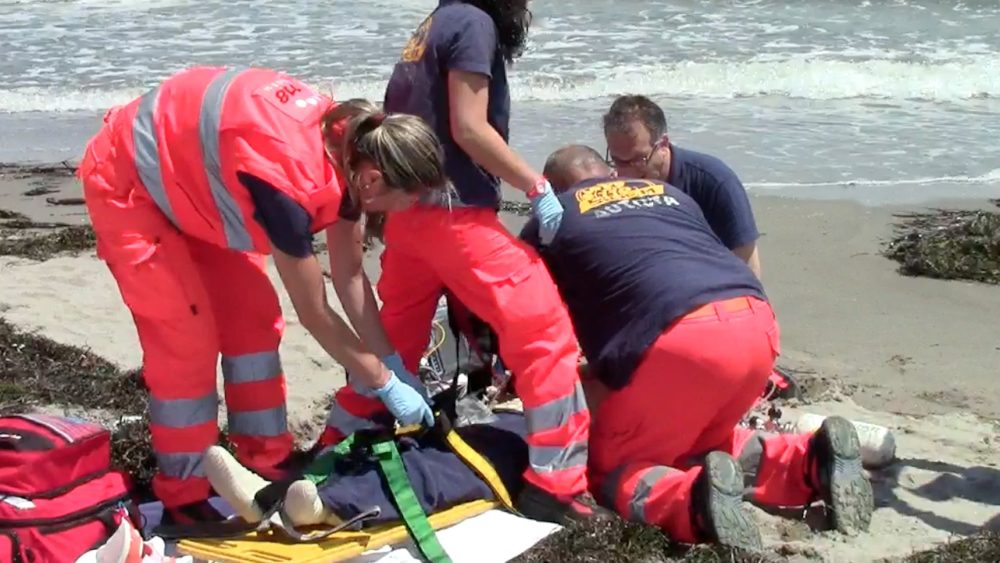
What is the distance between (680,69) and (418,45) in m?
9.65

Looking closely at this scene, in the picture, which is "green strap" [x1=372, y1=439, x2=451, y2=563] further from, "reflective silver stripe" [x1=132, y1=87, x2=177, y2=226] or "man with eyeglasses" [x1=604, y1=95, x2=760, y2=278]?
Result: "man with eyeglasses" [x1=604, y1=95, x2=760, y2=278]

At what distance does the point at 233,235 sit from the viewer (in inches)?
129

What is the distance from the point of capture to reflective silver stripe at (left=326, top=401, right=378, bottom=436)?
391cm

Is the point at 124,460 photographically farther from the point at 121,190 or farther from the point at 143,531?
the point at 121,190

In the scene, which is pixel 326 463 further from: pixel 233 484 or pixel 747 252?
pixel 747 252

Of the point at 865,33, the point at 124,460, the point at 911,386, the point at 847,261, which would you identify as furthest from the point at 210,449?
the point at 865,33

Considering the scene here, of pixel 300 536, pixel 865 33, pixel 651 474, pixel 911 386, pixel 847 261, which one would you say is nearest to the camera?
pixel 300 536

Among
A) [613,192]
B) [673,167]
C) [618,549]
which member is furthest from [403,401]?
[673,167]

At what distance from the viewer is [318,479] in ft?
11.1

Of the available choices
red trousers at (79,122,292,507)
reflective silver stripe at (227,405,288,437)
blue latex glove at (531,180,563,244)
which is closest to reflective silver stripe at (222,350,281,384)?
red trousers at (79,122,292,507)

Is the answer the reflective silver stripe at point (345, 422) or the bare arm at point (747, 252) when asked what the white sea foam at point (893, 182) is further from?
the reflective silver stripe at point (345, 422)

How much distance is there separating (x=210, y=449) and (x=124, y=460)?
80 centimetres

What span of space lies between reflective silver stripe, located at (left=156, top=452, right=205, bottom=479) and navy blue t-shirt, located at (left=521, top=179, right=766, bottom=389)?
117cm

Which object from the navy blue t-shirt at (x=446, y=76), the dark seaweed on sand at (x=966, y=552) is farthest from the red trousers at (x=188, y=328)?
the dark seaweed on sand at (x=966, y=552)
